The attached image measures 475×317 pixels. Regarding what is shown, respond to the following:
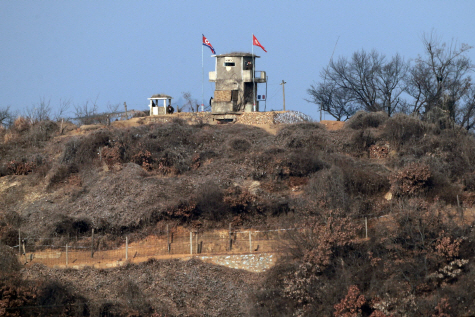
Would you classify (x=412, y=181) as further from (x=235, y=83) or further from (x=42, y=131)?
(x=42, y=131)

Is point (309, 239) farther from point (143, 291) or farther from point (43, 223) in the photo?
point (43, 223)

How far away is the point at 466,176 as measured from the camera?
35812mm

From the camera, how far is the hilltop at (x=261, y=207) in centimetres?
2712

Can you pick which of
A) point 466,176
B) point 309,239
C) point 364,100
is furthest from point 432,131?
point 309,239

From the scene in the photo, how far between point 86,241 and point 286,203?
964 cm

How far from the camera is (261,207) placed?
33.8m

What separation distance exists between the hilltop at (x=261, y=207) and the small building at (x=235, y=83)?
318cm

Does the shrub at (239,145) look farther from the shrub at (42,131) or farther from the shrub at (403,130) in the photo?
the shrub at (42,131)

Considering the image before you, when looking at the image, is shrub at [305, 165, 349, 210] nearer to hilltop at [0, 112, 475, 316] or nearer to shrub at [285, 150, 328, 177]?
hilltop at [0, 112, 475, 316]

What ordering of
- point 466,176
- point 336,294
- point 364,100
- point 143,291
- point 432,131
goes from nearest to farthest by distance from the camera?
point 336,294, point 143,291, point 466,176, point 432,131, point 364,100

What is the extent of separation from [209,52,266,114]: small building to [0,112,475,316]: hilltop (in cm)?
318

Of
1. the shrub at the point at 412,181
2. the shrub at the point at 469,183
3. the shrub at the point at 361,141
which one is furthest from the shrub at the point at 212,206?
the shrub at the point at 469,183

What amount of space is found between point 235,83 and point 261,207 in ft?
62.4

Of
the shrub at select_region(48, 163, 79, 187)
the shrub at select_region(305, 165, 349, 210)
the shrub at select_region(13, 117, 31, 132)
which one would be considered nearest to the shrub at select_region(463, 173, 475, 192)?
the shrub at select_region(305, 165, 349, 210)
